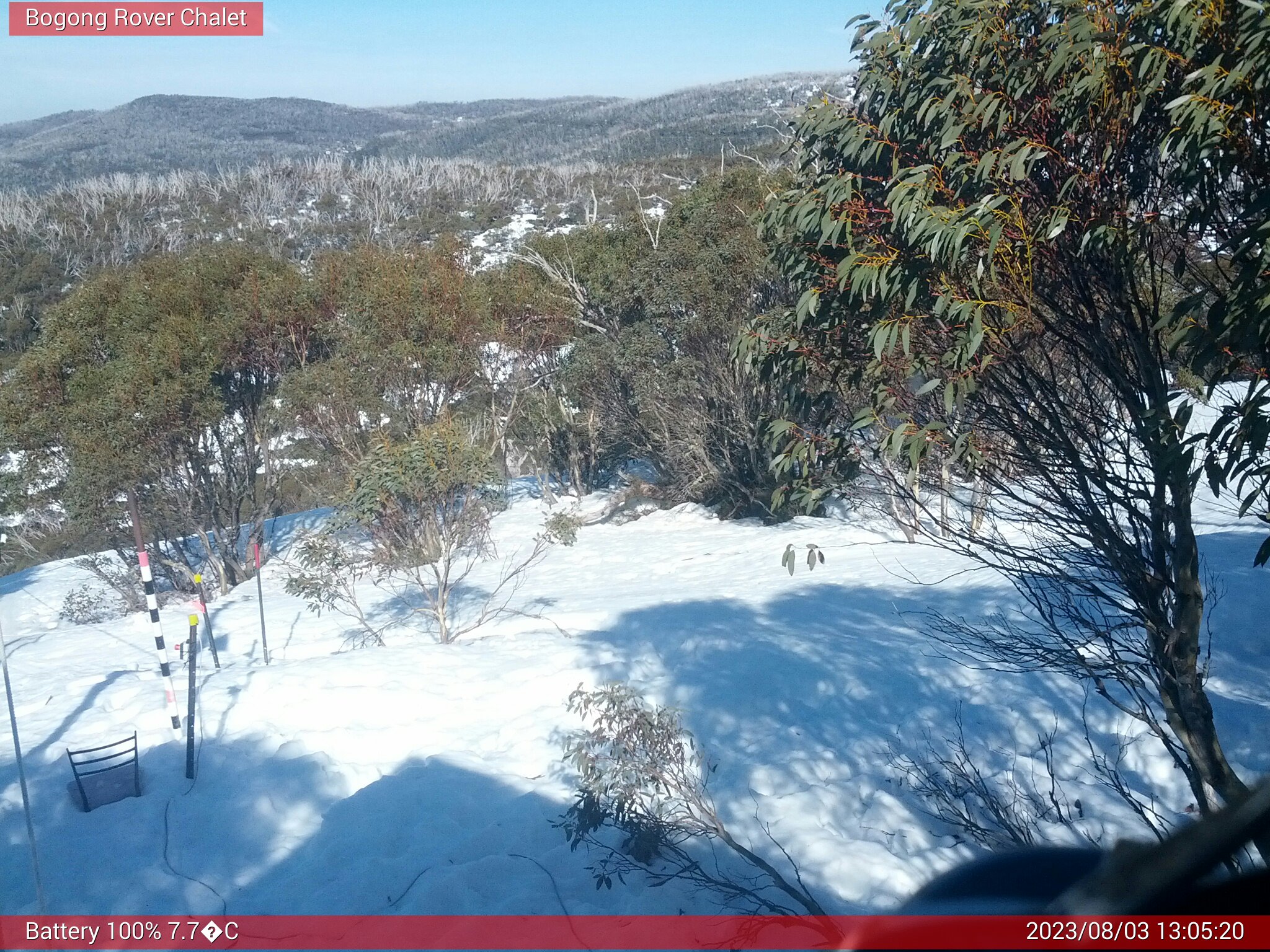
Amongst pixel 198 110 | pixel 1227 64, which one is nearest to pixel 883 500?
pixel 1227 64

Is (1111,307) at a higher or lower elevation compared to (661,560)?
higher

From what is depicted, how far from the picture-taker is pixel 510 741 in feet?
19.6

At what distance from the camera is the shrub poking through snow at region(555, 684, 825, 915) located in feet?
12.9

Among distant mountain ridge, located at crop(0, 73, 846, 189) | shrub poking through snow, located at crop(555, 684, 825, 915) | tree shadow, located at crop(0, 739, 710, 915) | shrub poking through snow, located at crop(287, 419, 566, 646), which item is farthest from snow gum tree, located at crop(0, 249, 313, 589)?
shrub poking through snow, located at crop(555, 684, 825, 915)

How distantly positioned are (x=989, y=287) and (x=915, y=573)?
23.6ft

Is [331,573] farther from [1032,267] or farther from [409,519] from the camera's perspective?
[1032,267]

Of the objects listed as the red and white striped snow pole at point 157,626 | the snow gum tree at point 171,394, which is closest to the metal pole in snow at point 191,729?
the red and white striped snow pole at point 157,626

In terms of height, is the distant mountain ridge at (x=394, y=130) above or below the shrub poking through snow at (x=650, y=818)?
above

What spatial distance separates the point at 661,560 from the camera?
13.1 meters

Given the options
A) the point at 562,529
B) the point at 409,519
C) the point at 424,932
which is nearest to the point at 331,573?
the point at 409,519

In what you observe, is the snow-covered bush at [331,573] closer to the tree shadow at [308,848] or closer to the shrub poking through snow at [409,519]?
the shrub poking through snow at [409,519]

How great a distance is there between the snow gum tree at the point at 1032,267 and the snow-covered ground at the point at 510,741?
1.77m

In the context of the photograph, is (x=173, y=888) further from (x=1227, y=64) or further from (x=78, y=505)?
(x=78, y=505)

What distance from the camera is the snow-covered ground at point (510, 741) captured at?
4.16 m
